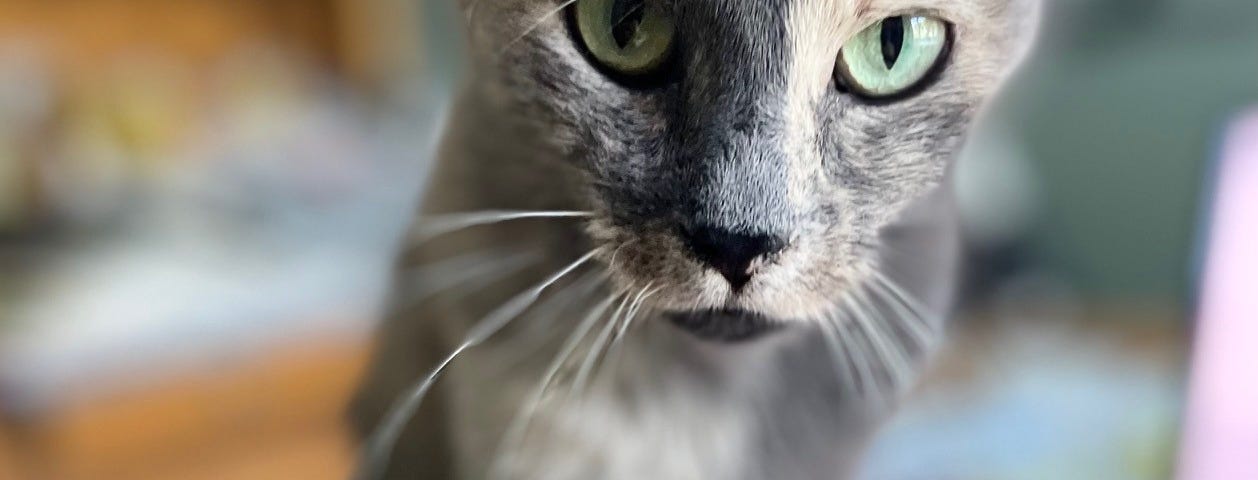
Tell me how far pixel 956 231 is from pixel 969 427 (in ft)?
1.07

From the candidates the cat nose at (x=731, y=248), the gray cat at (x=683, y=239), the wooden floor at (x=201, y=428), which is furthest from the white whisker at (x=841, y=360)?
the wooden floor at (x=201, y=428)

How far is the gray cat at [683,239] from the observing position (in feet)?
0.93

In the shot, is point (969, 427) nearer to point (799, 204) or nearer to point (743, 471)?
point (743, 471)

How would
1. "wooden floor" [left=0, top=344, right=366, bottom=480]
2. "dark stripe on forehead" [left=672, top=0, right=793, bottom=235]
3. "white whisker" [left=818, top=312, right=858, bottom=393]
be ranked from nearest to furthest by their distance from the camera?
1. "dark stripe on forehead" [left=672, top=0, right=793, bottom=235]
2. "white whisker" [left=818, top=312, right=858, bottom=393]
3. "wooden floor" [left=0, top=344, right=366, bottom=480]

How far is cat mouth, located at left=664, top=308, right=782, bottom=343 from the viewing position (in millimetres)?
306

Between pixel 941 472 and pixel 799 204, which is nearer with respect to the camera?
pixel 799 204

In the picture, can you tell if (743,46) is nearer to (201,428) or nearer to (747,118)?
(747,118)

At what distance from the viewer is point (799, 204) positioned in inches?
11.2

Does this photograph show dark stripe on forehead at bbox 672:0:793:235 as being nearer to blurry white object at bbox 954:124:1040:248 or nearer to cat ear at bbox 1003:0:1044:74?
cat ear at bbox 1003:0:1044:74

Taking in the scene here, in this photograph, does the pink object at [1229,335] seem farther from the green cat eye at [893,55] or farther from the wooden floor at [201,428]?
the wooden floor at [201,428]

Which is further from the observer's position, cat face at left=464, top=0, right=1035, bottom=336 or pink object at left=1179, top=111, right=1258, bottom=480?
pink object at left=1179, top=111, right=1258, bottom=480

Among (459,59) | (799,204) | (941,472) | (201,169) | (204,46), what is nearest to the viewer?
(799,204)

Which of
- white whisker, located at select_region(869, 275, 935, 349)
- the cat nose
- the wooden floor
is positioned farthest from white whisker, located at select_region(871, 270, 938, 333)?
the wooden floor

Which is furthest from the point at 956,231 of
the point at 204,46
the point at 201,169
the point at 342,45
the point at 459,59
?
the point at 204,46
